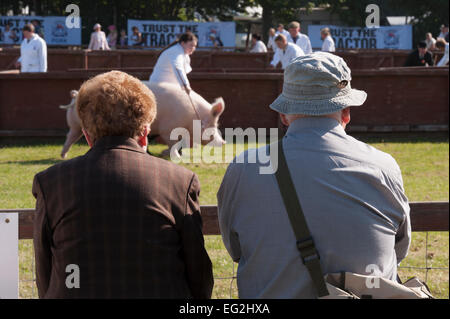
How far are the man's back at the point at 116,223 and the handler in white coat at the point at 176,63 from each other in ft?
25.3

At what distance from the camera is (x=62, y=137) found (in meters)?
11.9

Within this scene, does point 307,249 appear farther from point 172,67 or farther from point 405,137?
point 405,137

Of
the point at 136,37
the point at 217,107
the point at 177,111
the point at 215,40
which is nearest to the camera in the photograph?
the point at 177,111

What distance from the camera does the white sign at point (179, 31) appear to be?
27812 millimetres

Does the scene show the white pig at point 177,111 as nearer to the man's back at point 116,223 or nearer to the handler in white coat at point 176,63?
the handler in white coat at point 176,63

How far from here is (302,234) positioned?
95.7 inches

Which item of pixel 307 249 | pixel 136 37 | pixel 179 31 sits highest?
pixel 179 31

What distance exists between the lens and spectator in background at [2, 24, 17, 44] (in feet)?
88.1

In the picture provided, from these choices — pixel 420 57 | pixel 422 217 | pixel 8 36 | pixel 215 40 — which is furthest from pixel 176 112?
pixel 215 40

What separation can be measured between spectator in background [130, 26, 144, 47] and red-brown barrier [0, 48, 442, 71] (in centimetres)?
386

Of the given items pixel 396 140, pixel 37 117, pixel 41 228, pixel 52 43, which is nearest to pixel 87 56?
pixel 52 43

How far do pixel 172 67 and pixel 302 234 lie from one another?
805cm
